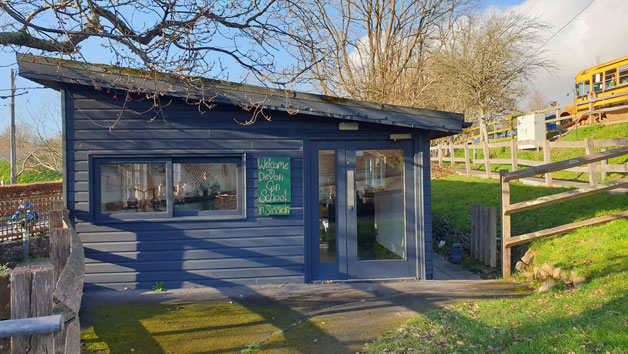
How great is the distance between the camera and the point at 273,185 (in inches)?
277

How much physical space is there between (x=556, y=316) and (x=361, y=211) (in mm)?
3132

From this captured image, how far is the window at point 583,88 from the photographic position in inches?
868

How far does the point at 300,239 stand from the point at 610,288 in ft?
13.1

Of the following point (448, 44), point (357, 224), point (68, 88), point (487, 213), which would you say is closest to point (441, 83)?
point (448, 44)

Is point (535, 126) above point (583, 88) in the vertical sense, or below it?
below

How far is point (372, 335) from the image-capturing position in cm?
485

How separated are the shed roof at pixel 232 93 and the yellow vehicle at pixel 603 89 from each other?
13.3 meters

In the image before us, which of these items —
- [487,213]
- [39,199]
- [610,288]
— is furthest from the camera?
[39,199]

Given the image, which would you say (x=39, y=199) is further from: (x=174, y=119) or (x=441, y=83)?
(x=441, y=83)

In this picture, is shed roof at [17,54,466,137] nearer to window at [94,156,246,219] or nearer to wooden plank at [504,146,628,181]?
window at [94,156,246,219]

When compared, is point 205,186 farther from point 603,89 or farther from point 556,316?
point 603,89

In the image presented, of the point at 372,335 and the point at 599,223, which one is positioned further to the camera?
the point at 599,223

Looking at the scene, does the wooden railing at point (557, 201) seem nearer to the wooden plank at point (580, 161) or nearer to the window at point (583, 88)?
the wooden plank at point (580, 161)

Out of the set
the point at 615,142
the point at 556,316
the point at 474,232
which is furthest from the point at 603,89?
the point at 556,316
